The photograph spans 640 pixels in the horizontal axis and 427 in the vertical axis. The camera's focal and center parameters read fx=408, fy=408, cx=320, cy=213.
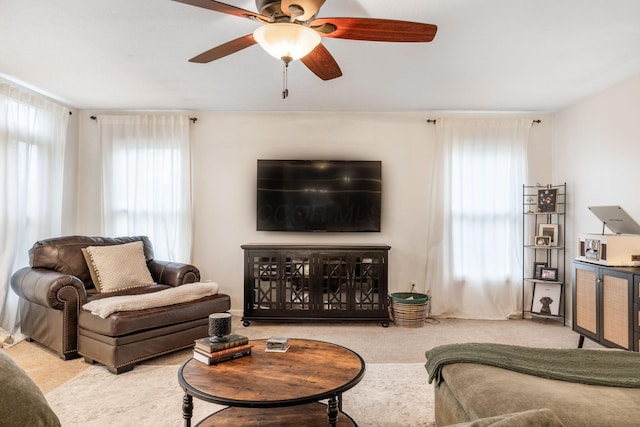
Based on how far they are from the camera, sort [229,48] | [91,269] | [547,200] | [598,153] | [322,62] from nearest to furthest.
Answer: [229,48] < [322,62] < [91,269] < [598,153] < [547,200]

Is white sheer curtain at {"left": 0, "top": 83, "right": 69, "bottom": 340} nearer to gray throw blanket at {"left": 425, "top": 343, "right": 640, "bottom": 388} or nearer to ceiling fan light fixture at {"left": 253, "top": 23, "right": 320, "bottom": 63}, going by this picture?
ceiling fan light fixture at {"left": 253, "top": 23, "right": 320, "bottom": 63}

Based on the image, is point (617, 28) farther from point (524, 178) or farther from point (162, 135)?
point (162, 135)

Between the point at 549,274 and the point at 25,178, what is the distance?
18.3ft

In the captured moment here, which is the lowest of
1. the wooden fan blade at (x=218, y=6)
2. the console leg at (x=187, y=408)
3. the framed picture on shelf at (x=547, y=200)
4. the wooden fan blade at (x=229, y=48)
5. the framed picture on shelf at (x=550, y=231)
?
the console leg at (x=187, y=408)

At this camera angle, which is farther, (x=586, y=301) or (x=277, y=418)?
(x=586, y=301)

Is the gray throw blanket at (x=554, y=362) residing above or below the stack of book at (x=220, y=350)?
above

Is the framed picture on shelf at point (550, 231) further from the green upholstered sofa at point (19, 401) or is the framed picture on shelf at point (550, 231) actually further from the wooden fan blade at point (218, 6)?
the green upholstered sofa at point (19, 401)

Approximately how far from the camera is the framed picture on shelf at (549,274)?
14.8 feet

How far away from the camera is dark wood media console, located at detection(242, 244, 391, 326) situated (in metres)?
4.38

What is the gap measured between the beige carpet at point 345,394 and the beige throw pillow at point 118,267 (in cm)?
71

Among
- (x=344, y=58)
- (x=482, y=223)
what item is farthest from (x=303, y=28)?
(x=482, y=223)

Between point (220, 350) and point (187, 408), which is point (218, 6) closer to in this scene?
point (220, 350)

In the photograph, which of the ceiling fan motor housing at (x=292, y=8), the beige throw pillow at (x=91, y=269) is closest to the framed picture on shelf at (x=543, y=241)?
the ceiling fan motor housing at (x=292, y=8)

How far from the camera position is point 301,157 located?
4.91m
